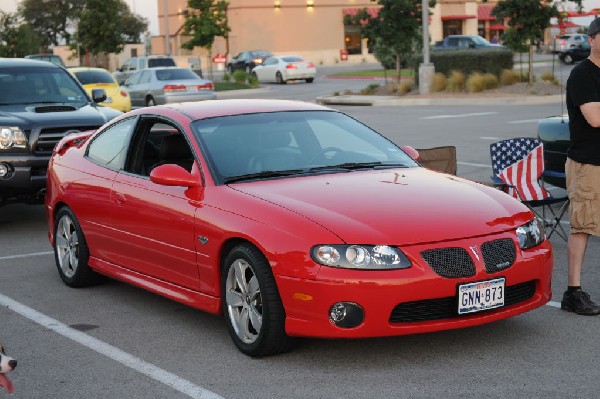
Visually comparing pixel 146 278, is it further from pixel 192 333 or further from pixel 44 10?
pixel 44 10

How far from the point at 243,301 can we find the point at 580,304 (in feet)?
7.54

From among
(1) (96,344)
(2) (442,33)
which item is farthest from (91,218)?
(2) (442,33)

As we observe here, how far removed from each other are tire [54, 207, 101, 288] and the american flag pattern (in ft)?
12.6

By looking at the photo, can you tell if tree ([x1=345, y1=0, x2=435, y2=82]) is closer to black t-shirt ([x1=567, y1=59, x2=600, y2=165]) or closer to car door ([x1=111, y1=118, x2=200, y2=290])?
car door ([x1=111, y1=118, x2=200, y2=290])

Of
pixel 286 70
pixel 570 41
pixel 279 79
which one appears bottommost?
pixel 279 79

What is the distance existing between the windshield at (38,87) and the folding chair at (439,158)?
4904 millimetres

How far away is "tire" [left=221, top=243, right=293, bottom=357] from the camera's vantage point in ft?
20.6

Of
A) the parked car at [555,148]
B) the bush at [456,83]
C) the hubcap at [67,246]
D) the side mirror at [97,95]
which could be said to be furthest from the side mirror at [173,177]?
the bush at [456,83]

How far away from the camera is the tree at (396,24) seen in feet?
125

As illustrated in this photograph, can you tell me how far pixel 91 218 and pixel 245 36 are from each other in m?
81.1

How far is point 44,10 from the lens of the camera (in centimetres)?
11956

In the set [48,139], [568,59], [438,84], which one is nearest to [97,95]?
[48,139]

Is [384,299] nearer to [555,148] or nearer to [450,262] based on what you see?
[450,262]

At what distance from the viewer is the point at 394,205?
655 cm
